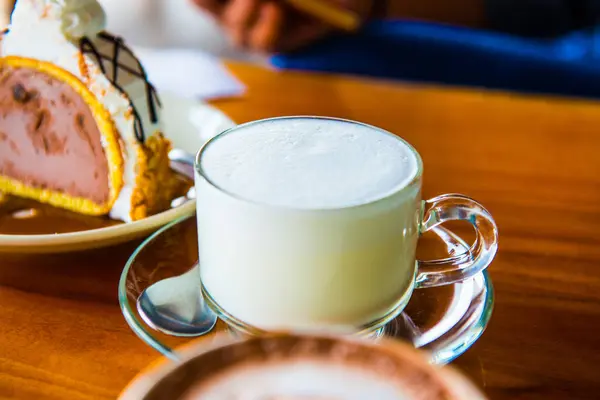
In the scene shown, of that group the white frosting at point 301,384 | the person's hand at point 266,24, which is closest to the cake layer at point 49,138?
the white frosting at point 301,384

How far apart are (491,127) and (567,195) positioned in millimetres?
209

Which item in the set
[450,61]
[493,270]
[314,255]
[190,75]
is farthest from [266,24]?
[314,255]

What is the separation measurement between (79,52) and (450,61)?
0.95 metres

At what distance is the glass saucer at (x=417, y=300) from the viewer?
482 millimetres

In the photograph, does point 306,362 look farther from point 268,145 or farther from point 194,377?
point 268,145

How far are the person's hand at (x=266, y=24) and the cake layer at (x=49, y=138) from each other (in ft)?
2.17

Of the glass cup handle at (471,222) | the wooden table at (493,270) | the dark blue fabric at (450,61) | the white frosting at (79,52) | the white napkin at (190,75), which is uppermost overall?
the white frosting at (79,52)

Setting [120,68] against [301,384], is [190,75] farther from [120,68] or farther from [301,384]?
[301,384]

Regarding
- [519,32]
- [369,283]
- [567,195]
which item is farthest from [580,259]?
[519,32]

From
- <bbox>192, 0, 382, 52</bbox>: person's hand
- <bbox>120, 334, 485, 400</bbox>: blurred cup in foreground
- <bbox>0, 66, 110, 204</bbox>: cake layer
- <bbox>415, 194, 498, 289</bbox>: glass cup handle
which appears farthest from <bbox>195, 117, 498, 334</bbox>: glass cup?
<bbox>192, 0, 382, 52</bbox>: person's hand

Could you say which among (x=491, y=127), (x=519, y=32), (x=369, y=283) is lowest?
(x=519, y=32)

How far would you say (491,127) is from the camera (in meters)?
0.95

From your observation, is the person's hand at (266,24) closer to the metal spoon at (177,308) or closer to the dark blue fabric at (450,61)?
the dark blue fabric at (450,61)

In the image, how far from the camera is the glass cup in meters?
0.43
